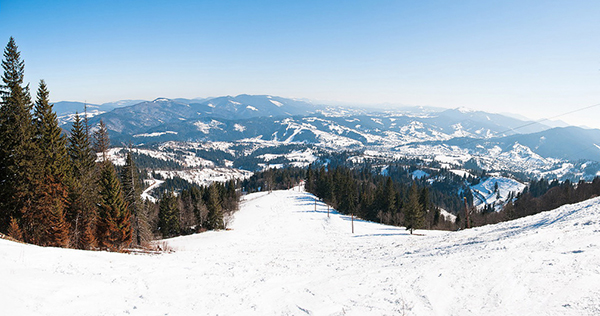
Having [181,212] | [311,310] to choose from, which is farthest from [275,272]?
[181,212]

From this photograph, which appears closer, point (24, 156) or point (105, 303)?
point (105, 303)

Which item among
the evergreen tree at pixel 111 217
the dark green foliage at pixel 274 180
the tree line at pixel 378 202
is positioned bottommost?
the dark green foliage at pixel 274 180

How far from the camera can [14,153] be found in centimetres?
2447

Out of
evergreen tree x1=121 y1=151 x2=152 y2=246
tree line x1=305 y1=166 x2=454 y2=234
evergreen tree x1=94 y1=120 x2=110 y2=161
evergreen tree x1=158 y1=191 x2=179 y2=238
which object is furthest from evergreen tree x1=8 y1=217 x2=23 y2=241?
tree line x1=305 y1=166 x2=454 y2=234

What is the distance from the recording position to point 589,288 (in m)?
9.30

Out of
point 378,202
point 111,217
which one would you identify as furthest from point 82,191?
point 378,202

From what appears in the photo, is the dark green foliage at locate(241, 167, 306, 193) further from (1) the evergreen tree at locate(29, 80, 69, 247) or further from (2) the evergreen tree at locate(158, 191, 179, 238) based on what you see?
(1) the evergreen tree at locate(29, 80, 69, 247)

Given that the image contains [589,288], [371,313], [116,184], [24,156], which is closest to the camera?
[589,288]

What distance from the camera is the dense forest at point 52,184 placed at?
24297 millimetres

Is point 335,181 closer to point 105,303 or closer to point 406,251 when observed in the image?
point 406,251

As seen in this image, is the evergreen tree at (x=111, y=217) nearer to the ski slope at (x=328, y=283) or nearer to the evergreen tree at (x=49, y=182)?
the evergreen tree at (x=49, y=182)

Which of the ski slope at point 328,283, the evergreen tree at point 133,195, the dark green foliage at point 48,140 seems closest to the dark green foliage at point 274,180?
the evergreen tree at point 133,195

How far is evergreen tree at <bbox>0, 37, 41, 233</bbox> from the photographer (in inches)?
948

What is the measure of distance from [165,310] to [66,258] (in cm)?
852
